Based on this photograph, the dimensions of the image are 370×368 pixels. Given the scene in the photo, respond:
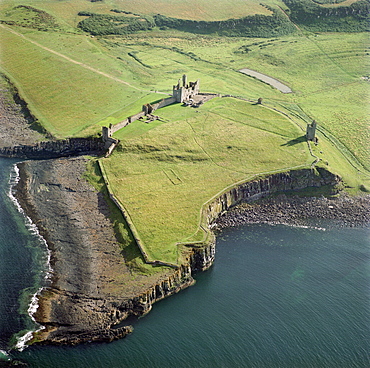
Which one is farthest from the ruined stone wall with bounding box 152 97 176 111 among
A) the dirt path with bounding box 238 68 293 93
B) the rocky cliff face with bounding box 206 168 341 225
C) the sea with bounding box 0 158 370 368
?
the sea with bounding box 0 158 370 368

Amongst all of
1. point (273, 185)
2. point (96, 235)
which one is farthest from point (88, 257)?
point (273, 185)

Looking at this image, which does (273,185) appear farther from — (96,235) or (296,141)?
(96,235)

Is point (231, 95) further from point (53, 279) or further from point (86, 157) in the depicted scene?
point (53, 279)

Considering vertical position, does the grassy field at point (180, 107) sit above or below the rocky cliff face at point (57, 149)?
above

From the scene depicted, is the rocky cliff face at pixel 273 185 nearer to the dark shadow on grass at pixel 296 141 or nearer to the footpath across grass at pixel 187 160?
the footpath across grass at pixel 187 160

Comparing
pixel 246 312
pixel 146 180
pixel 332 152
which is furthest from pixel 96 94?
pixel 246 312

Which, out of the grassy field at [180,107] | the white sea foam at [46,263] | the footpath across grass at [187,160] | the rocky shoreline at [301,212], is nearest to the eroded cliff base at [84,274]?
the white sea foam at [46,263]
